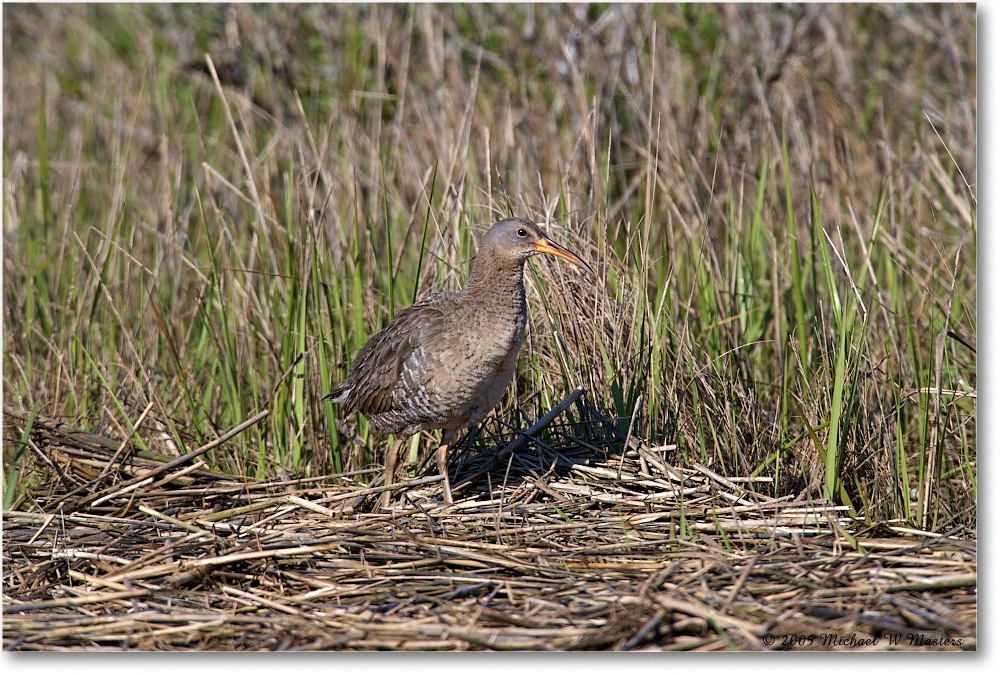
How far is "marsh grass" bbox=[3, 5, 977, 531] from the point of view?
4.20 m

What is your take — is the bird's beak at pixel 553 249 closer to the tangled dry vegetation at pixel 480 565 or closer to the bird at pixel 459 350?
the bird at pixel 459 350

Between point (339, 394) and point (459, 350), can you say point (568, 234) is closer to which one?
point (459, 350)

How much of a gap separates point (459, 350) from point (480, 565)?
921 mm

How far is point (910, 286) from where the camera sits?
17.2 feet

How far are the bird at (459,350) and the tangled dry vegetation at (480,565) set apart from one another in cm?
34

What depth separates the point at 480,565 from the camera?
3371 millimetres

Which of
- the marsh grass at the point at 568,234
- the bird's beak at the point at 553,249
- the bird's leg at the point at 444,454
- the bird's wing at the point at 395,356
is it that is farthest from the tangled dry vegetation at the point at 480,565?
the bird's beak at the point at 553,249

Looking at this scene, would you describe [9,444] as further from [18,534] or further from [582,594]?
[582,594]

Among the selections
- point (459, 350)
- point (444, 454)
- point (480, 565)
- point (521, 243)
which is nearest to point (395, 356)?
point (459, 350)

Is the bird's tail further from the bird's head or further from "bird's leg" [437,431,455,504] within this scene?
the bird's head

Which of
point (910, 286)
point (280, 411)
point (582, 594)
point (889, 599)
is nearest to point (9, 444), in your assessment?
point (280, 411)

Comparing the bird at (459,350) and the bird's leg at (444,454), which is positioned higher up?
the bird at (459,350)

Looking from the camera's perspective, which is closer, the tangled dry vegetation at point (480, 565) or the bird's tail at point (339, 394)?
the tangled dry vegetation at point (480, 565)

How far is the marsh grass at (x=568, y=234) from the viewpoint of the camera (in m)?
4.20
